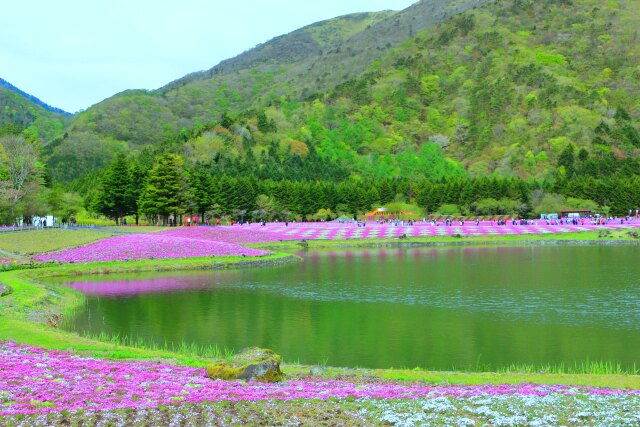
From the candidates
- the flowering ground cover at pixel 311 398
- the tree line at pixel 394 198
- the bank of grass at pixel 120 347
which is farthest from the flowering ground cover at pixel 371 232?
the flowering ground cover at pixel 311 398

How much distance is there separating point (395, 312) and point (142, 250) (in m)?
35.7

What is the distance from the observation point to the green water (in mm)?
25812

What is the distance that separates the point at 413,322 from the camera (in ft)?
105

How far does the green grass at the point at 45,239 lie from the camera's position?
6084 centimetres

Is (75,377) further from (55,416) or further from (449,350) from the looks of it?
(449,350)

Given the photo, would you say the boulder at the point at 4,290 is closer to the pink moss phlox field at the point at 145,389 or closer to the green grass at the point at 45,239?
the pink moss phlox field at the point at 145,389

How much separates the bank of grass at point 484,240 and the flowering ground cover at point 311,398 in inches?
2716

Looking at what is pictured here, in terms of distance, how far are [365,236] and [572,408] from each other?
84.3 meters

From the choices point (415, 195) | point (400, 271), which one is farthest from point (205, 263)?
point (415, 195)

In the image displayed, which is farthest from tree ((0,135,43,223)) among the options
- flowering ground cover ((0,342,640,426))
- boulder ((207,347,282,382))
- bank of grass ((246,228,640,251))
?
boulder ((207,347,282,382))

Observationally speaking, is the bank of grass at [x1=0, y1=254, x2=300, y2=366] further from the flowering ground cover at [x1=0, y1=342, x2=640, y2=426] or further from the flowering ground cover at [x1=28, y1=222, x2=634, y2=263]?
the flowering ground cover at [x1=0, y1=342, x2=640, y2=426]

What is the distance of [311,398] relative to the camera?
16.2m

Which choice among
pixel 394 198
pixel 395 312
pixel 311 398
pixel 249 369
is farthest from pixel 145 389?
pixel 394 198

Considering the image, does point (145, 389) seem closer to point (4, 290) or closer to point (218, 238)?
point (4, 290)
